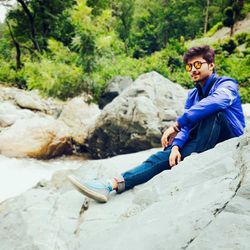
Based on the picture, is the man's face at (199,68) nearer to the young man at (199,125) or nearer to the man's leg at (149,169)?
the young man at (199,125)

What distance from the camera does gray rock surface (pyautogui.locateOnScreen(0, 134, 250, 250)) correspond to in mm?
2266

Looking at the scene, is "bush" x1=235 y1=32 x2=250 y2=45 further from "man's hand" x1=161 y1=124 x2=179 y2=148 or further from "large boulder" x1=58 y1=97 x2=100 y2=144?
"man's hand" x1=161 y1=124 x2=179 y2=148

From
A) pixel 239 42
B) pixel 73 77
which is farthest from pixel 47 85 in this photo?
pixel 239 42

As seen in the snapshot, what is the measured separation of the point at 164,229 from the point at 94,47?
1151 cm

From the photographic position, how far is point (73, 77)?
45.3 feet

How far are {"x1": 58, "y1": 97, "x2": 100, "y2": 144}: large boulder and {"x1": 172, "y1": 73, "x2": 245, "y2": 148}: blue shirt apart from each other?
674 cm

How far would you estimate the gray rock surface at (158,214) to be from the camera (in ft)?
7.43

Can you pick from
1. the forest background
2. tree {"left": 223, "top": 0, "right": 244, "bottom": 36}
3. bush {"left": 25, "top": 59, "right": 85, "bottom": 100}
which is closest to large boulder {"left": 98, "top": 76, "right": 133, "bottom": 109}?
the forest background

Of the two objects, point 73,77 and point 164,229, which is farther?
point 73,77

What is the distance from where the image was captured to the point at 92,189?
3719 millimetres

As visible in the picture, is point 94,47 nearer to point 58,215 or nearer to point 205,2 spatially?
point 58,215

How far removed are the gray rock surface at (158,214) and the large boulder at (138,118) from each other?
14.1ft

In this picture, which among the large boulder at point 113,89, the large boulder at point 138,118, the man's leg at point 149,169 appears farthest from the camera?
the large boulder at point 113,89

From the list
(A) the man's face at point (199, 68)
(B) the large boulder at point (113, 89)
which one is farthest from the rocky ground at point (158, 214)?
(B) the large boulder at point (113, 89)
